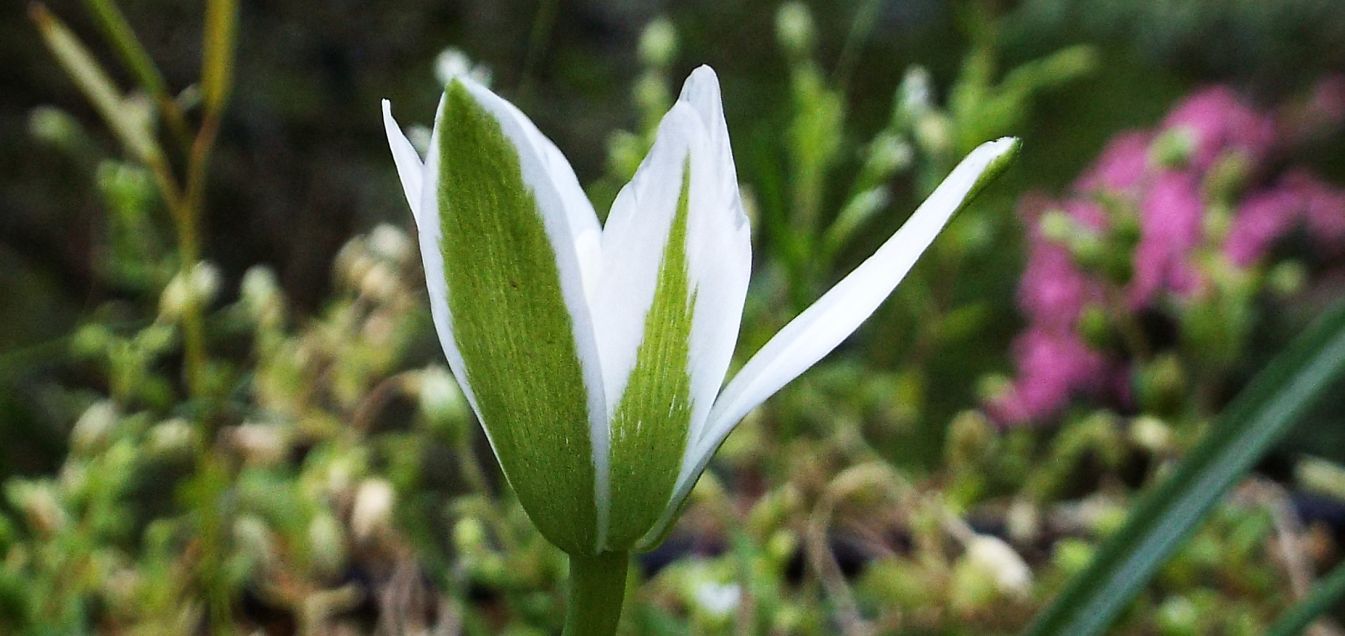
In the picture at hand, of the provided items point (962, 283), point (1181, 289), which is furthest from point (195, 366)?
point (962, 283)

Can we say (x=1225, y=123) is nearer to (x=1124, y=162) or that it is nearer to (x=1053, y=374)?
(x=1124, y=162)

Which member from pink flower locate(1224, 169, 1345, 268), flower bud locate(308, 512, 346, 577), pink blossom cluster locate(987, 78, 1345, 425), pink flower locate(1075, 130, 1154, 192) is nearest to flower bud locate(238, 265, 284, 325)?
flower bud locate(308, 512, 346, 577)

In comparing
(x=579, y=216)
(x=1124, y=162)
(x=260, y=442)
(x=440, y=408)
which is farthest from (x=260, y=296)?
(x=1124, y=162)

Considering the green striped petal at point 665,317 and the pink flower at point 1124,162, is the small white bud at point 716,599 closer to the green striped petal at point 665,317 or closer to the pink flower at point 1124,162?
the green striped petal at point 665,317

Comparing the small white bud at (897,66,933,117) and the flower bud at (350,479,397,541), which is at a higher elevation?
the small white bud at (897,66,933,117)

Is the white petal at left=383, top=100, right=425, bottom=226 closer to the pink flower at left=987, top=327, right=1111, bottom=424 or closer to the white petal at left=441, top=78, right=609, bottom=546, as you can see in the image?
the white petal at left=441, top=78, right=609, bottom=546

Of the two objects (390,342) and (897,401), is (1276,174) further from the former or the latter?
(390,342)
